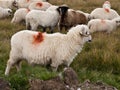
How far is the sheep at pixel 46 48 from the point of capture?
932 cm

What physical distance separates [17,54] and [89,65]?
206 cm

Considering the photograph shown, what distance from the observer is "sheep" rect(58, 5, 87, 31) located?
15.2 m

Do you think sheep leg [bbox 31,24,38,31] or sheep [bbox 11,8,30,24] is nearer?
sheep leg [bbox 31,24,38,31]

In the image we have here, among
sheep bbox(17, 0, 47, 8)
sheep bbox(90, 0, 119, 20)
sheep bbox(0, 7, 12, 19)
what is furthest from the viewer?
sheep bbox(17, 0, 47, 8)

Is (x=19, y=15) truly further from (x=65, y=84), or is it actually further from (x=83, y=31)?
(x=65, y=84)

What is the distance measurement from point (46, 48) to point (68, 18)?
252 inches

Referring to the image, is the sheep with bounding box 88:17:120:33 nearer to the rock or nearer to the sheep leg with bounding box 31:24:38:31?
the sheep leg with bounding box 31:24:38:31

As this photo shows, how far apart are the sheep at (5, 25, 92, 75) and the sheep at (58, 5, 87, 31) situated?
5.64 metres

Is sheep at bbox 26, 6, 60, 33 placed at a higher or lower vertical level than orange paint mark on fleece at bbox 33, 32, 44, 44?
lower

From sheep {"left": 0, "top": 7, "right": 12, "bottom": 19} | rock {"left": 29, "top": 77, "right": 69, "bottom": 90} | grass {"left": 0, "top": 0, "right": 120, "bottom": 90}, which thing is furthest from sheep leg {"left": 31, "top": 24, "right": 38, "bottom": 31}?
rock {"left": 29, "top": 77, "right": 69, "bottom": 90}

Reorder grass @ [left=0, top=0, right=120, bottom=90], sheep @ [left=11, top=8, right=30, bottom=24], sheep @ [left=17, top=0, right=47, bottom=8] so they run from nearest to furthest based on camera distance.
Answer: grass @ [left=0, top=0, right=120, bottom=90] → sheep @ [left=11, top=8, right=30, bottom=24] → sheep @ [left=17, top=0, right=47, bottom=8]

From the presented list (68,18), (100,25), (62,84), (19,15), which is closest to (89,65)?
(62,84)

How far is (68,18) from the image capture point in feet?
51.1

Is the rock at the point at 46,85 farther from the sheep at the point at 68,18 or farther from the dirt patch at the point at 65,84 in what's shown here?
the sheep at the point at 68,18
